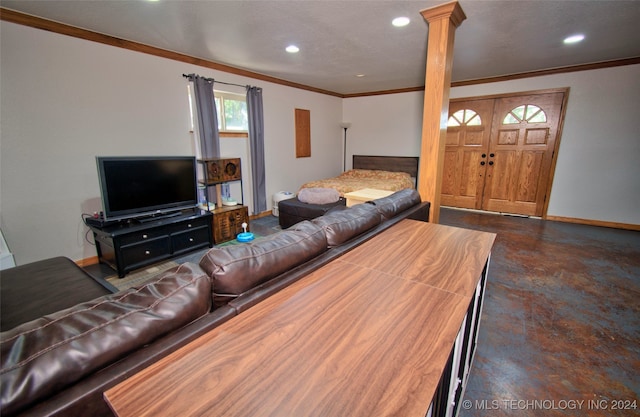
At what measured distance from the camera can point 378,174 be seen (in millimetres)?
6090

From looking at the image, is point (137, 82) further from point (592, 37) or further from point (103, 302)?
point (592, 37)

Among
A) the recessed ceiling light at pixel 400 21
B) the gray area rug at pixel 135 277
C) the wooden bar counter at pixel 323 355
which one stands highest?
the recessed ceiling light at pixel 400 21

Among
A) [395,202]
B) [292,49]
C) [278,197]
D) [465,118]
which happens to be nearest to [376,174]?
[465,118]

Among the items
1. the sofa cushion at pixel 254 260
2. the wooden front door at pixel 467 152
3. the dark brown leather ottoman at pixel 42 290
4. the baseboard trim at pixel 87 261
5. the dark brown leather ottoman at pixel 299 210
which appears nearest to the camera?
the sofa cushion at pixel 254 260

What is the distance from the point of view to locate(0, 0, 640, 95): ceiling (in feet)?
7.73

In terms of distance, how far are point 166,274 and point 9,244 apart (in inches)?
119

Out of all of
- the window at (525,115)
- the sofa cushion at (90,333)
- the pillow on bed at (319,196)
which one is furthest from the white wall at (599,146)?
the sofa cushion at (90,333)

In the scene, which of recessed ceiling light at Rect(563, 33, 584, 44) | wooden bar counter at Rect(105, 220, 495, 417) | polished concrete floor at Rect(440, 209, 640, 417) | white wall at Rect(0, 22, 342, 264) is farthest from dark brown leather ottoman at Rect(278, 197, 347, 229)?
recessed ceiling light at Rect(563, 33, 584, 44)

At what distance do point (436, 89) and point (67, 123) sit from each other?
3710 millimetres

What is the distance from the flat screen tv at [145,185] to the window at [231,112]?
126 cm

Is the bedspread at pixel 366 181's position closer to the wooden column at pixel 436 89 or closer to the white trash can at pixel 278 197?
the white trash can at pixel 278 197

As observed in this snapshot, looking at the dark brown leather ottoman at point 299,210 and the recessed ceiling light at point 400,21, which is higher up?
the recessed ceiling light at point 400,21

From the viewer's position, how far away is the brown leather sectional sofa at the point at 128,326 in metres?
0.59

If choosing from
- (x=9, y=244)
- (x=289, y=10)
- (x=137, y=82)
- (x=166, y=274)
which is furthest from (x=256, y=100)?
(x=166, y=274)
